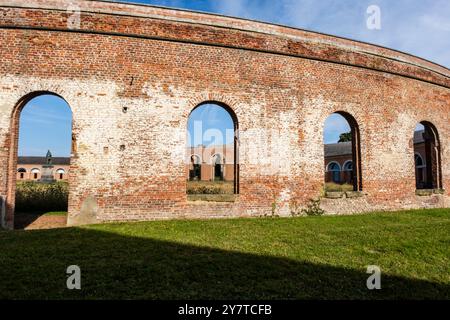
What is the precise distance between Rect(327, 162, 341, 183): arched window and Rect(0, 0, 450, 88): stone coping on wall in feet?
89.6

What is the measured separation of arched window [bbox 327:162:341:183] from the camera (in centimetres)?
3662

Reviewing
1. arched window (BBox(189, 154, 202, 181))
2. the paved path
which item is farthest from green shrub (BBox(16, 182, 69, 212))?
arched window (BBox(189, 154, 202, 181))

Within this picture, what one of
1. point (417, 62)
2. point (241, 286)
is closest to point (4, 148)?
point (241, 286)

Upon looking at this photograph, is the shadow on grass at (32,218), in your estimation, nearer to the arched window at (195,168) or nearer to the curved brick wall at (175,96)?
the curved brick wall at (175,96)

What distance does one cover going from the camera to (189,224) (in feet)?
23.9

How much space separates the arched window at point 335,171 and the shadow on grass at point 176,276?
34.5 metres

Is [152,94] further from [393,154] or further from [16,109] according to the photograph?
[393,154]

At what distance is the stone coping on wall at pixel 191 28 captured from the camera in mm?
7656

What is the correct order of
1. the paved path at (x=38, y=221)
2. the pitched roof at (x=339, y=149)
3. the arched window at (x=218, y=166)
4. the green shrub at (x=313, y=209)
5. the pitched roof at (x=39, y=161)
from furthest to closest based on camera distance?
the pitched roof at (x=39, y=161), the arched window at (x=218, y=166), the pitched roof at (x=339, y=149), the green shrub at (x=313, y=209), the paved path at (x=38, y=221)

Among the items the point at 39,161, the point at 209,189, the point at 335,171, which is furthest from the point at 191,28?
the point at 39,161

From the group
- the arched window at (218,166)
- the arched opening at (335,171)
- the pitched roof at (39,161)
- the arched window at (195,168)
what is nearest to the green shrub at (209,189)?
the arched window at (195,168)

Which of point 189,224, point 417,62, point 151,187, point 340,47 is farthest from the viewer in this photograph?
point 417,62

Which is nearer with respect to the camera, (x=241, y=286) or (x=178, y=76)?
(x=241, y=286)
